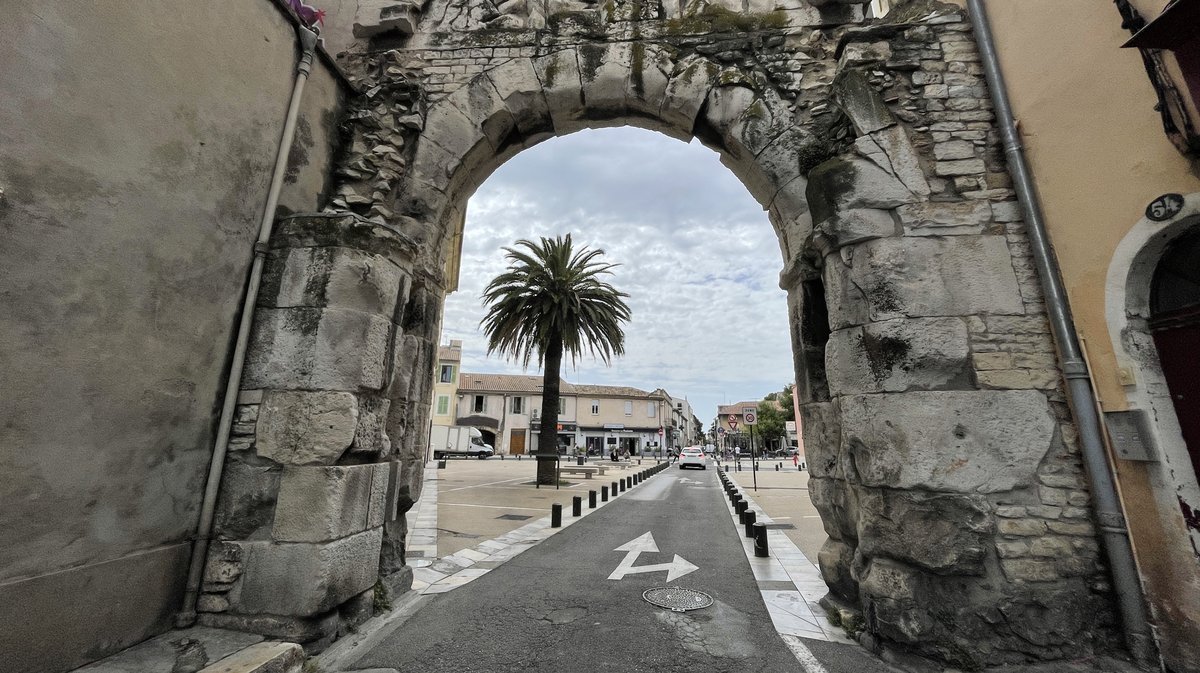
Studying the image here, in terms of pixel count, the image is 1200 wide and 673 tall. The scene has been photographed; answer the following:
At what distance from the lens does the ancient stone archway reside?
3.00 meters

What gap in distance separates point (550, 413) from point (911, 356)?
11081 mm

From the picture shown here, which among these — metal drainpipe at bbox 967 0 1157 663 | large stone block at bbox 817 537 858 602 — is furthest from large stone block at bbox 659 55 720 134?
large stone block at bbox 817 537 858 602

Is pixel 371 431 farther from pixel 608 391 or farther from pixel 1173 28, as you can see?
pixel 608 391

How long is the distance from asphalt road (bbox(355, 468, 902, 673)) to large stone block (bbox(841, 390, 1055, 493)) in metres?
1.26

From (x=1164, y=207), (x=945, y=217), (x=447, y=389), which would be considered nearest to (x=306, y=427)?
(x=945, y=217)

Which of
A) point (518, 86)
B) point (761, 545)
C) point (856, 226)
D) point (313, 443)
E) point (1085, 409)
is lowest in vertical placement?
point (761, 545)

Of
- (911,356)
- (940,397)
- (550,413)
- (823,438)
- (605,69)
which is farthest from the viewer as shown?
(550,413)

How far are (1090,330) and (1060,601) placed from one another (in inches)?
68.0

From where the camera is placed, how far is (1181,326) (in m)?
2.78

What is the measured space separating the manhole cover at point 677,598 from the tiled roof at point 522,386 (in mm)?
36386

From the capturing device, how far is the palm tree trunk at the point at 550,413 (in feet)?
44.7

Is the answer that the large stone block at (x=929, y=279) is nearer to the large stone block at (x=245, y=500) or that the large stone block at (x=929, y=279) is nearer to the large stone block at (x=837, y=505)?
the large stone block at (x=837, y=505)

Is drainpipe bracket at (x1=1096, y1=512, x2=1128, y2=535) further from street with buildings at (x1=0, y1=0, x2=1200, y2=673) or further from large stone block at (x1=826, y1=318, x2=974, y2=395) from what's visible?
large stone block at (x1=826, y1=318, x2=974, y2=395)

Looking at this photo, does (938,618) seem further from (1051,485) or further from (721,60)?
(721,60)
